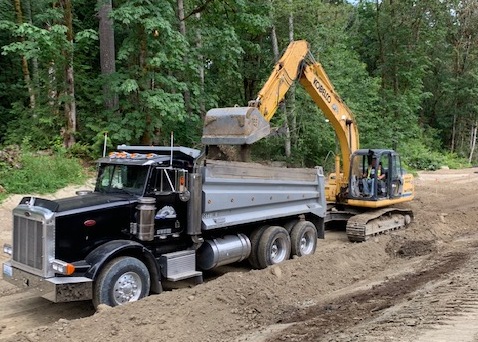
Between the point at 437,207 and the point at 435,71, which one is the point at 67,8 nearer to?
the point at 437,207

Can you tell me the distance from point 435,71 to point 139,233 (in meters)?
39.3

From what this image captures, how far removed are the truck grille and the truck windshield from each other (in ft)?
4.54

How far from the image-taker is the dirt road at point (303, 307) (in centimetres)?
529

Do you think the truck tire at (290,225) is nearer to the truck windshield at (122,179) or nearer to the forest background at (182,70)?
the truck windshield at (122,179)

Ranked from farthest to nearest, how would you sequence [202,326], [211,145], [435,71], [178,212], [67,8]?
[435,71], [67,8], [211,145], [178,212], [202,326]

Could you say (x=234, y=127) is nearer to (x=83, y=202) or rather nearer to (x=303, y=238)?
(x=303, y=238)

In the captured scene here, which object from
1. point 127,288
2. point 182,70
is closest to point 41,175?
point 182,70

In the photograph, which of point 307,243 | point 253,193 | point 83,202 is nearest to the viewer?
point 83,202

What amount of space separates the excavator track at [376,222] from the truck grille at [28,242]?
7.24m

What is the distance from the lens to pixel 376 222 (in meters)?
11.8

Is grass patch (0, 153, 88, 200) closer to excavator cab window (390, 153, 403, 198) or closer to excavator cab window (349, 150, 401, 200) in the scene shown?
excavator cab window (349, 150, 401, 200)

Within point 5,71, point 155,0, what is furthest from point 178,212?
point 5,71

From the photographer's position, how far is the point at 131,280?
22.0 feet

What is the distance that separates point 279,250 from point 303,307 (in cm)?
243
